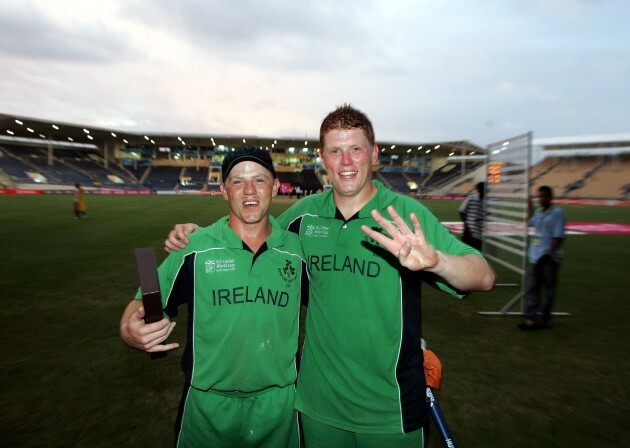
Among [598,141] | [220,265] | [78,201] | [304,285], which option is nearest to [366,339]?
[304,285]

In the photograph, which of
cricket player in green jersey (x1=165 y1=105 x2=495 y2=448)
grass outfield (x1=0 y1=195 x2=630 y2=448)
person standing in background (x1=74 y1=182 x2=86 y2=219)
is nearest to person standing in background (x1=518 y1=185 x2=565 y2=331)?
grass outfield (x1=0 y1=195 x2=630 y2=448)

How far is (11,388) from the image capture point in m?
4.23

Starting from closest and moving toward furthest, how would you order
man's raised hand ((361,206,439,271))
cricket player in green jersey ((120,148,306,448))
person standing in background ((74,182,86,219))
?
1. man's raised hand ((361,206,439,271))
2. cricket player in green jersey ((120,148,306,448))
3. person standing in background ((74,182,86,219))

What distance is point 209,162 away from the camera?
7775cm

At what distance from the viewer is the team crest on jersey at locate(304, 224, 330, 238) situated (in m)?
2.54

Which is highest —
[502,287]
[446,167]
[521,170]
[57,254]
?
[446,167]

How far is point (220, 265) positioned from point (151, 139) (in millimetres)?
76232

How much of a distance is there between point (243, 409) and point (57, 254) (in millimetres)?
11787

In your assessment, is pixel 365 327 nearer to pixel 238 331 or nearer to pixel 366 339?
pixel 366 339

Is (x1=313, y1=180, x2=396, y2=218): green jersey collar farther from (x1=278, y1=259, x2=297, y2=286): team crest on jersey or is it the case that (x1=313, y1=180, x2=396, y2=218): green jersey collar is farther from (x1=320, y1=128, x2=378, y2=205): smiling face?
(x1=278, y1=259, x2=297, y2=286): team crest on jersey

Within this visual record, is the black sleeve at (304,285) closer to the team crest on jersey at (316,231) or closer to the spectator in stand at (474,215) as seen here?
the team crest on jersey at (316,231)

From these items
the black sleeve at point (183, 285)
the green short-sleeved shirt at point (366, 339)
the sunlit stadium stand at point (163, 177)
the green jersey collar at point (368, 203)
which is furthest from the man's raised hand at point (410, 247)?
→ the sunlit stadium stand at point (163, 177)

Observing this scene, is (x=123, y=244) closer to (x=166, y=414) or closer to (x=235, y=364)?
(x=166, y=414)

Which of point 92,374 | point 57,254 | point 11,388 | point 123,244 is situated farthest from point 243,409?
point 123,244
